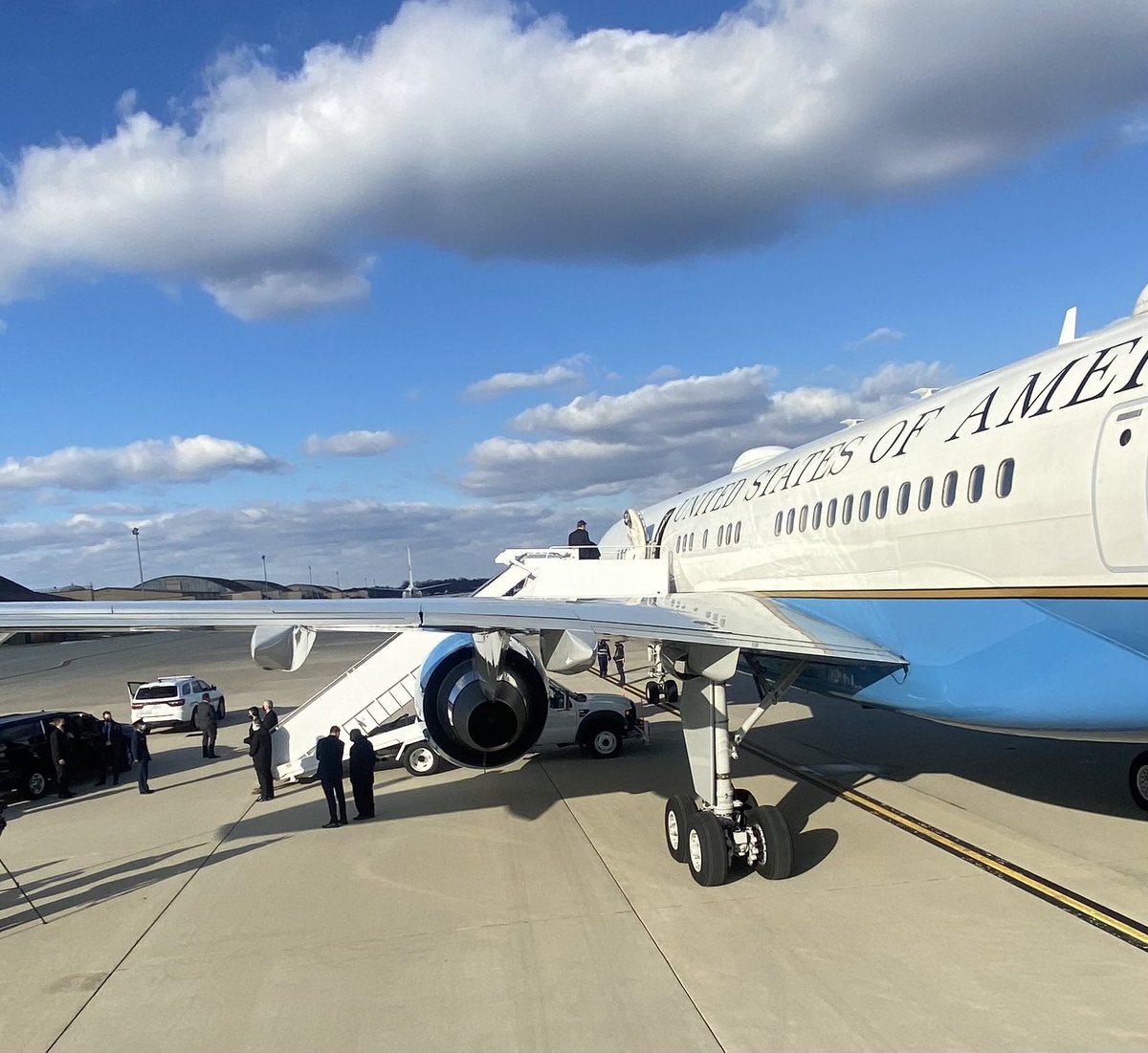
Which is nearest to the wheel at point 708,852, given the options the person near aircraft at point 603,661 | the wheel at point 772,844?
the wheel at point 772,844

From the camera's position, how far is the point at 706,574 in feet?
50.6

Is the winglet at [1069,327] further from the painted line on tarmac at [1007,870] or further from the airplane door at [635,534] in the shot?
the airplane door at [635,534]

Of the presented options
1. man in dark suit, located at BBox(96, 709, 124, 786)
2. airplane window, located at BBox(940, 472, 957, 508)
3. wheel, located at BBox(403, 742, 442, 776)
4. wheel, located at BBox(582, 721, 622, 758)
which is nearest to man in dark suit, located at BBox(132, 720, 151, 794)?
man in dark suit, located at BBox(96, 709, 124, 786)

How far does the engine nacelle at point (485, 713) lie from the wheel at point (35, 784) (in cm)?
882

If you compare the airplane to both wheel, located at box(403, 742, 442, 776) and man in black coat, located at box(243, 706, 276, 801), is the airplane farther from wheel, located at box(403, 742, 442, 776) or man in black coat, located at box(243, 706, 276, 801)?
man in black coat, located at box(243, 706, 276, 801)

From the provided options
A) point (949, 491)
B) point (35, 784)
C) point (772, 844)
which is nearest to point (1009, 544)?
point (949, 491)

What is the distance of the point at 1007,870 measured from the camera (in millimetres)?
9320

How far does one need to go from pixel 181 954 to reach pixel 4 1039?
65.0 inches

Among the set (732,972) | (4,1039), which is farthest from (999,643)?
(4,1039)

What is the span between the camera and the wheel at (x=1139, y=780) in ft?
36.1

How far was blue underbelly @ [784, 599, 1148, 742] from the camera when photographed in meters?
7.42

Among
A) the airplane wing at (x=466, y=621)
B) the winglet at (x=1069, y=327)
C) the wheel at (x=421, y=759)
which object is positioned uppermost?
the winglet at (x=1069, y=327)

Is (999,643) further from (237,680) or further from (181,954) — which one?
(237,680)

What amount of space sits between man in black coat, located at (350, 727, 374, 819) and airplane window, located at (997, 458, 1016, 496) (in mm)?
9364
